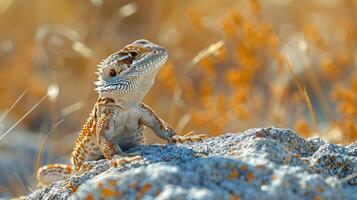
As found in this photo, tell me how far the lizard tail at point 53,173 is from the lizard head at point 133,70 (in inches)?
37.4

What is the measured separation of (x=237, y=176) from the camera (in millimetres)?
2688

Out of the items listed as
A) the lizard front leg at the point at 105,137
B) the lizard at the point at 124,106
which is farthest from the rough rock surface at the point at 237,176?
the lizard at the point at 124,106

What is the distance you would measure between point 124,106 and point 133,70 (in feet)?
0.77

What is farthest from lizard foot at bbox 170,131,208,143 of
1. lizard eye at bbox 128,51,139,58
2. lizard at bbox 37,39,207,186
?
lizard eye at bbox 128,51,139,58

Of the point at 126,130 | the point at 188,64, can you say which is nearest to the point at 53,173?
the point at 126,130

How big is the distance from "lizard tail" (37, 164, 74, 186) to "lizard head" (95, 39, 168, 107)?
95 cm

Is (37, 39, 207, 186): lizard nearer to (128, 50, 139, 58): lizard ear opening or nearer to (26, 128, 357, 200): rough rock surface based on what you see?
(128, 50, 139, 58): lizard ear opening

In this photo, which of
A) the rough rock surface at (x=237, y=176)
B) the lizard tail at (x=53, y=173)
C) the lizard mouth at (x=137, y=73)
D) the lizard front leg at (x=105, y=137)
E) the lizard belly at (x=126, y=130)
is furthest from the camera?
the lizard tail at (x=53, y=173)

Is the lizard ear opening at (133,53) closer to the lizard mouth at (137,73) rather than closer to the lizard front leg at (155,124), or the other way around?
the lizard mouth at (137,73)

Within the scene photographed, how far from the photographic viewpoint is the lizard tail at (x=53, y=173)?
15.9 feet

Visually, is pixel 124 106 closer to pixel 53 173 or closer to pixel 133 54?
pixel 133 54

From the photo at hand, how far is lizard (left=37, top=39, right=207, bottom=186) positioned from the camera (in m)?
4.02

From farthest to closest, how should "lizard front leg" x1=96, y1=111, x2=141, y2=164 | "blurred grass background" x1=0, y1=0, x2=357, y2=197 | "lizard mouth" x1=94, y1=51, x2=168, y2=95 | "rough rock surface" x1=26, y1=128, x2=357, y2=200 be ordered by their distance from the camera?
"blurred grass background" x1=0, y1=0, x2=357, y2=197
"lizard mouth" x1=94, y1=51, x2=168, y2=95
"lizard front leg" x1=96, y1=111, x2=141, y2=164
"rough rock surface" x1=26, y1=128, x2=357, y2=200

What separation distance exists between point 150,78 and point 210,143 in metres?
0.80
